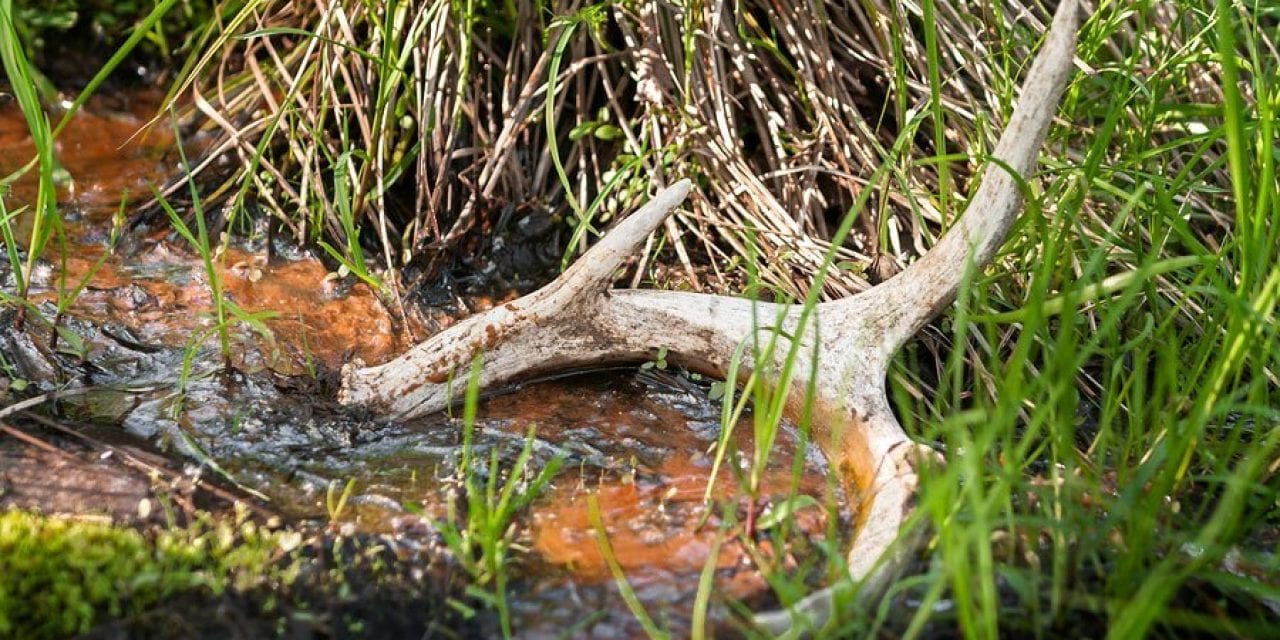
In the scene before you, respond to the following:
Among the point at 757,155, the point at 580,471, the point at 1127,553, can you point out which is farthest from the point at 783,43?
the point at 1127,553

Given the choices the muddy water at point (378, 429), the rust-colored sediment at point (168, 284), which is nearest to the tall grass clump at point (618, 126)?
the rust-colored sediment at point (168, 284)

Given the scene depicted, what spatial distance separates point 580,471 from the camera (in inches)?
101

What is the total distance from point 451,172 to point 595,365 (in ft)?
2.94

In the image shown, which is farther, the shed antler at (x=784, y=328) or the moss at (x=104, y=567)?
the shed antler at (x=784, y=328)

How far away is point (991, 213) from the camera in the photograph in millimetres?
2484

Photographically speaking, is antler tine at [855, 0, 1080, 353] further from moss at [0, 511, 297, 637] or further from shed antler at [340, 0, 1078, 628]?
moss at [0, 511, 297, 637]

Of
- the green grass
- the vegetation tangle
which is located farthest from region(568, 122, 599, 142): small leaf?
the green grass

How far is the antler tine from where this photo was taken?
2336 millimetres

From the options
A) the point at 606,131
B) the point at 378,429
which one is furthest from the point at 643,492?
the point at 606,131

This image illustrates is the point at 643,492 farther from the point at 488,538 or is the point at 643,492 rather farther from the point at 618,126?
the point at 618,126

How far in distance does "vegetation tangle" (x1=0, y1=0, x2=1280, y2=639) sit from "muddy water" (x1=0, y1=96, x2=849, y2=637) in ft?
0.04

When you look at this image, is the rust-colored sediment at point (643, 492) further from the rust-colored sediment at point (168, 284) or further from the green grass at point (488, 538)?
the rust-colored sediment at point (168, 284)

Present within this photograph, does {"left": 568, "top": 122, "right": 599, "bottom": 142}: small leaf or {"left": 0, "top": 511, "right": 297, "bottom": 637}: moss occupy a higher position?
{"left": 568, "top": 122, "right": 599, "bottom": 142}: small leaf

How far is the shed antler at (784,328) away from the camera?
7.86 ft
